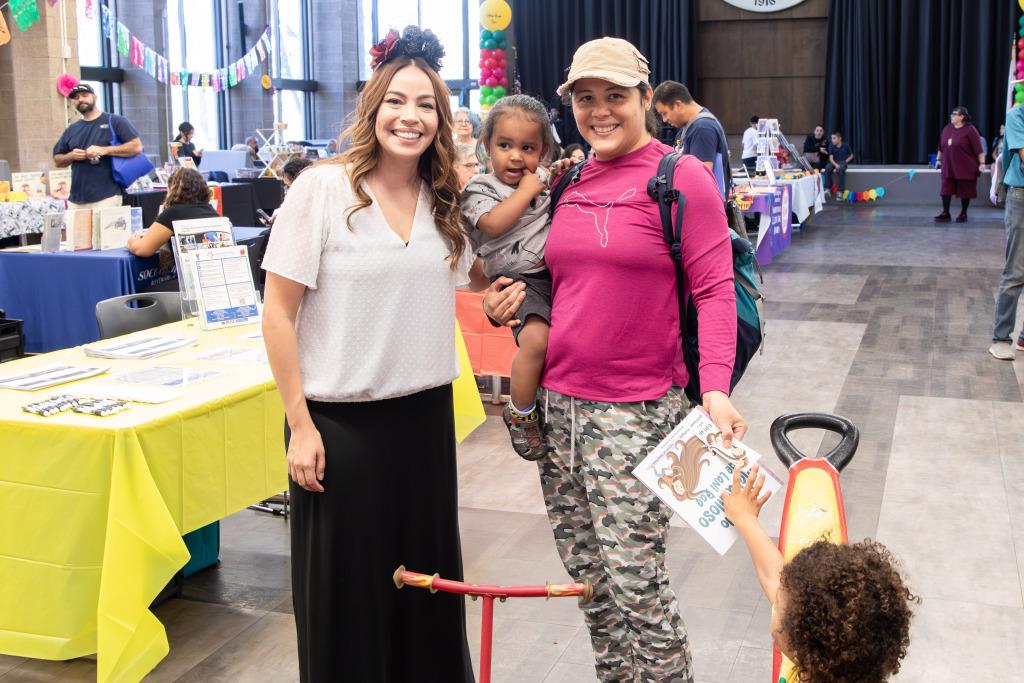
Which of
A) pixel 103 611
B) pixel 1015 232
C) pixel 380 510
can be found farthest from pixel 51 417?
pixel 1015 232

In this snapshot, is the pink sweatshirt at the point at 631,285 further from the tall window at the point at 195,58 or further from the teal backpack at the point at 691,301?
the tall window at the point at 195,58

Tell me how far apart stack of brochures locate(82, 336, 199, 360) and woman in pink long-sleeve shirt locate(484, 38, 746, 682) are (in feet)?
5.74

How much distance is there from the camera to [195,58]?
18766 millimetres

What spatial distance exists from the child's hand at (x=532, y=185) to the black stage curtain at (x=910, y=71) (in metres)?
18.1

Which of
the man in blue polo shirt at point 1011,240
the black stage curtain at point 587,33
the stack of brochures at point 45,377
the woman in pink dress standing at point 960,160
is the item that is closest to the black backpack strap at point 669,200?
the stack of brochures at point 45,377

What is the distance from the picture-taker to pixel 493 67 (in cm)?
1500

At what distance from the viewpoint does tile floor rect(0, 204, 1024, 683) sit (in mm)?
2781

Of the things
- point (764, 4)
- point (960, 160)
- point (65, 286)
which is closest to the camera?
point (65, 286)

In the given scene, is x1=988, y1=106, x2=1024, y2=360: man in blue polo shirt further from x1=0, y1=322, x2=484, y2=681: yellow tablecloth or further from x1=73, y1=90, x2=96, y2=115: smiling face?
x1=73, y1=90, x2=96, y2=115: smiling face

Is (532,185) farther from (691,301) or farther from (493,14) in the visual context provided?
(493,14)

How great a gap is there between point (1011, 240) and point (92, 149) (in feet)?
18.9

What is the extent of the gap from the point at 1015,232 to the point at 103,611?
5013 millimetres

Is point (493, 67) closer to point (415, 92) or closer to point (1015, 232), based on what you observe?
point (1015, 232)

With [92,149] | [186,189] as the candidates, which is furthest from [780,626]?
[92,149]
